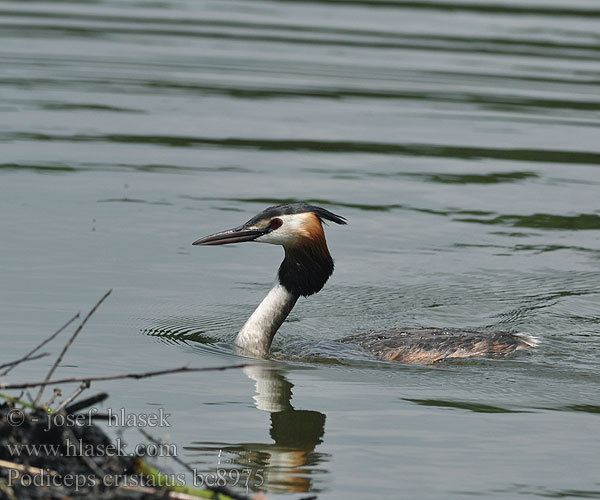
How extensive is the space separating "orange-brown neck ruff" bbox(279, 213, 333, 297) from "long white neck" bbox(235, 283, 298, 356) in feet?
0.26

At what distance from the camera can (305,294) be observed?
31.3 ft

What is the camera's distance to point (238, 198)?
13.4 meters

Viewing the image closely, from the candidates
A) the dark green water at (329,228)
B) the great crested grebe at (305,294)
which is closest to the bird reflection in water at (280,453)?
the dark green water at (329,228)

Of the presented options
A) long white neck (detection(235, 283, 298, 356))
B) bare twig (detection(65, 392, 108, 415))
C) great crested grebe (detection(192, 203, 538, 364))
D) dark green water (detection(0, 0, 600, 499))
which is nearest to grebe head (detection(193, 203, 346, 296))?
great crested grebe (detection(192, 203, 538, 364))

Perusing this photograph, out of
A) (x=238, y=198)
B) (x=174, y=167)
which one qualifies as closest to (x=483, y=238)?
(x=238, y=198)

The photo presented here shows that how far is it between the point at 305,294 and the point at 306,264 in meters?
0.25

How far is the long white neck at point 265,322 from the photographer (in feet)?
30.8

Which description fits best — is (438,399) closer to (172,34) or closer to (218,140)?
(218,140)

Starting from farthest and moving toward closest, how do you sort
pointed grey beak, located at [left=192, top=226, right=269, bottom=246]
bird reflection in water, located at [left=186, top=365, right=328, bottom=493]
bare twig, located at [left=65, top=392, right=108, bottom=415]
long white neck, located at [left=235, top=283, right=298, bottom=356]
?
long white neck, located at [left=235, top=283, right=298, bottom=356], pointed grey beak, located at [left=192, top=226, right=269, bottom=246], bird reflection in water, located at [left=186, top=365, right=328, bottom=493], bare twig, located at [left=65, top=392, right=108, bottom=415]

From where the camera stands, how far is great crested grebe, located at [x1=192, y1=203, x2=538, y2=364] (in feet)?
30.3

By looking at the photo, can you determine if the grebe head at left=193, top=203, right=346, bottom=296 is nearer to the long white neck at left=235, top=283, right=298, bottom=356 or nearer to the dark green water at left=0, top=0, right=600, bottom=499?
the long white neck at left=235, top=283, right=298, bottom=356

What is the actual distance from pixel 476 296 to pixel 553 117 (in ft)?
24.2

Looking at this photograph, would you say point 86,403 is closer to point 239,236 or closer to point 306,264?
point 239,236

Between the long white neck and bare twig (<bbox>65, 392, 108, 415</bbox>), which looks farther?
the long white neck
